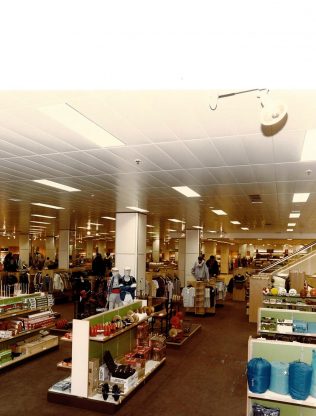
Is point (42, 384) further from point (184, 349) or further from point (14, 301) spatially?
point (184, 349)

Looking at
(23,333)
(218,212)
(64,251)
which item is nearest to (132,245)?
(218,212)

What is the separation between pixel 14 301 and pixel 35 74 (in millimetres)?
7533

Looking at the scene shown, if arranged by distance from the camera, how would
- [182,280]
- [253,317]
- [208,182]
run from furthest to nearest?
[182,280] → [253,317] → [208,182]

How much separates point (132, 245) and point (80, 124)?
836 cm

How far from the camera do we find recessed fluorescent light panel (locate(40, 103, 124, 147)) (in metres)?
3.96

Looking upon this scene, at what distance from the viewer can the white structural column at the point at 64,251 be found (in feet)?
63.2

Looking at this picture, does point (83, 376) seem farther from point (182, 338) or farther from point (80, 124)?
point (182, 338)

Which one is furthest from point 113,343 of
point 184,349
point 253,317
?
point 253,317

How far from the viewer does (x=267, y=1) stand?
1.78m

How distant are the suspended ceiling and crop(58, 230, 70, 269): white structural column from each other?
29.6 feet

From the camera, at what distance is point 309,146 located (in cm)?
512

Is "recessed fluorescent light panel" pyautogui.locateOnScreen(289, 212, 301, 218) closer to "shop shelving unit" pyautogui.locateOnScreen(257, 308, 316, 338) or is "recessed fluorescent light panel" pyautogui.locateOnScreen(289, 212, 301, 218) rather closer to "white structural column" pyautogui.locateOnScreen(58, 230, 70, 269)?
"shop shelving unit" pyautogui.locateOnScreen(257, 308, 316, 338)

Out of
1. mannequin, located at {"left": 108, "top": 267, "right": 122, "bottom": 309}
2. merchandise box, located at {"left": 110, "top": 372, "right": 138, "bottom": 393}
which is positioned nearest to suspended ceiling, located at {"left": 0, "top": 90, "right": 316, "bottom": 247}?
mannequin, located at {"left": 108, "top": 267, "right": 122, "bottom": 309}

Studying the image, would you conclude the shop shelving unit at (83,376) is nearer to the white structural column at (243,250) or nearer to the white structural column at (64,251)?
the white structural column at (64,251)
